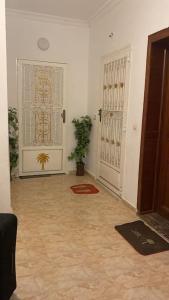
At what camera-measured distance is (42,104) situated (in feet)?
14.7

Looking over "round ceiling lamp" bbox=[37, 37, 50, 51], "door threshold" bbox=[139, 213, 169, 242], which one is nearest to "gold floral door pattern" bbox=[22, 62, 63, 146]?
"round ceiling lamp" bbox=[37, 37, 50, 51]

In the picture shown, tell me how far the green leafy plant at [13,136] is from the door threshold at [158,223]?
2.14 m

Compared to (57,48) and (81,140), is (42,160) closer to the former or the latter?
(81,140)

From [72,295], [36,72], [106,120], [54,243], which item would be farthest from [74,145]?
[72,295]

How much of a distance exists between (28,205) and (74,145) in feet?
5.80

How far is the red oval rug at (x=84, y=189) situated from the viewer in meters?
3.89

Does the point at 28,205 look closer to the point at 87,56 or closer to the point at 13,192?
the point at 13,192

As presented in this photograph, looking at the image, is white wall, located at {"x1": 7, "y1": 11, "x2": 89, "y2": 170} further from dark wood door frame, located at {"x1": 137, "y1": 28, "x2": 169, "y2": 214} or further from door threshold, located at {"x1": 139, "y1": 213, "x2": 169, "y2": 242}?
door threshold, located at {"x1": 139, "y1": 213, "x2": 169, "y2": 242}

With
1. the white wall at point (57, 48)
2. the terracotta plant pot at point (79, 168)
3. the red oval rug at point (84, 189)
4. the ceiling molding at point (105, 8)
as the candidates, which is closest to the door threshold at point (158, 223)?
the red oval rug at point (84, 189)

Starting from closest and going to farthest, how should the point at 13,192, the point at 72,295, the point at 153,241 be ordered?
the point at 72,295, the point at 153,241, the point at 13,192

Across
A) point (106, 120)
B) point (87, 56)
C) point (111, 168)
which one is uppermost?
point (87, 56)

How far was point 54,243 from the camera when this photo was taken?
2.47m

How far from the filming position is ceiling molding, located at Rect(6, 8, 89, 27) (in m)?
3.99

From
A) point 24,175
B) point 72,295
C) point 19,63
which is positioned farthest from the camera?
point 24,175
